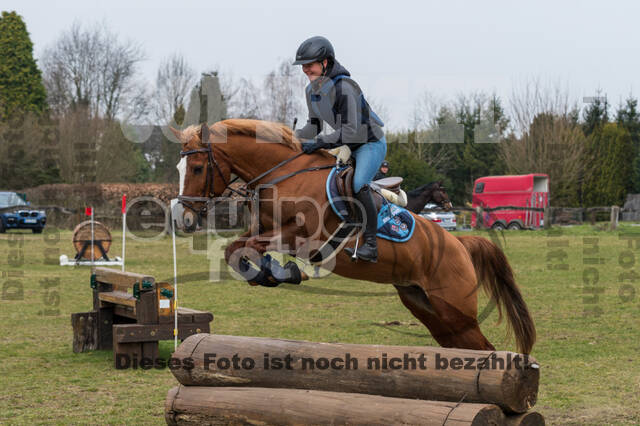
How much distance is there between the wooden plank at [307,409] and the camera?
114 inches

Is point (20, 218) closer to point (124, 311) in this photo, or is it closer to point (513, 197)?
point (124, 311)

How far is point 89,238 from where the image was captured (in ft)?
47.4

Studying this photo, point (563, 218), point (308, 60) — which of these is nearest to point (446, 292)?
point (308, 60)

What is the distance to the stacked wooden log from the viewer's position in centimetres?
297

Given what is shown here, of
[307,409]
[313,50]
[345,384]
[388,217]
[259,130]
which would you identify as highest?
[313,50]

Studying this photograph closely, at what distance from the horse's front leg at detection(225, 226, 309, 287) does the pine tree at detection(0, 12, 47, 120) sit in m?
36.2

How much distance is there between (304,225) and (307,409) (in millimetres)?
1178

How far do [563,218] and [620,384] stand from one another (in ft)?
85.3

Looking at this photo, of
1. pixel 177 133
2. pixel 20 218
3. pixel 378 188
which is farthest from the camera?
pixel 20 218

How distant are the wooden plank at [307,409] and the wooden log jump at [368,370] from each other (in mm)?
67

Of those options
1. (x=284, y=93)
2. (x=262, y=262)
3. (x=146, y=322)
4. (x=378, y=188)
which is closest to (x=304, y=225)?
(x=262, y=262)

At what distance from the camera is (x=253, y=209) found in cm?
414

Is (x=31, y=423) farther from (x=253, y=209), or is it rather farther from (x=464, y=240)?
(x=464, y=240)

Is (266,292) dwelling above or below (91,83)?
below
